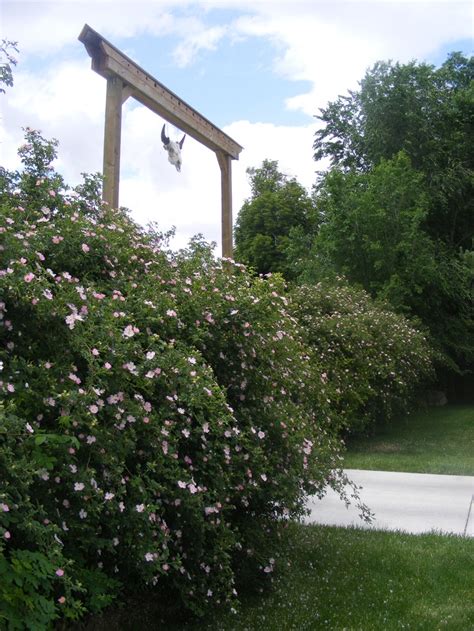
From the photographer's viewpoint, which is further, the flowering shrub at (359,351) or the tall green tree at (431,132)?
the tall green tree at (431,132)

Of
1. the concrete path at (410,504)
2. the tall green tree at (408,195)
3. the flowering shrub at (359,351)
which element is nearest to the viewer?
the concrete path at (410,504)

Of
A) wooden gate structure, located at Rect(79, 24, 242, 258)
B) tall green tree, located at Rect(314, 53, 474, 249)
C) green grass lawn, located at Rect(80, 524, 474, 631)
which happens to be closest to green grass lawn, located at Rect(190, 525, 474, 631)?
green grass lawn, located at Rect(80, 524, 474, 631)

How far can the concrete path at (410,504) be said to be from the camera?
20.5 feet

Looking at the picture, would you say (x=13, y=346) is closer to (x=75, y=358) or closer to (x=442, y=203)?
(x=75, y=358)

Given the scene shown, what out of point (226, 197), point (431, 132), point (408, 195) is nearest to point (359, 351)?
point (226, 197)

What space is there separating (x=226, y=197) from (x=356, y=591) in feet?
19.3

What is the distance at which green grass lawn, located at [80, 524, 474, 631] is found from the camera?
13.5ft

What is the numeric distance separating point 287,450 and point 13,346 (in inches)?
72.3

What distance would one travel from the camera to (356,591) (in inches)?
182

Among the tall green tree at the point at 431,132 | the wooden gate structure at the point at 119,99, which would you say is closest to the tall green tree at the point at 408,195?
the tall green tree at the point at 431,132

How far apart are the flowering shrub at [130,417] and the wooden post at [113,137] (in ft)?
4.40

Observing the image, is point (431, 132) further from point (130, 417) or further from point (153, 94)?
point (130, 417)

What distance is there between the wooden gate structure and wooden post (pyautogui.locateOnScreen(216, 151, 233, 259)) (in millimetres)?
621

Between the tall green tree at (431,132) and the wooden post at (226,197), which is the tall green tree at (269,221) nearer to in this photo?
the tall green tree at (431,132)
